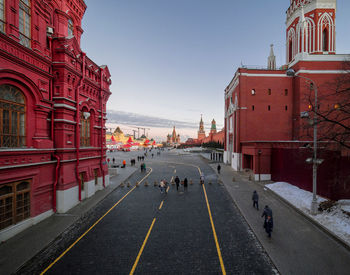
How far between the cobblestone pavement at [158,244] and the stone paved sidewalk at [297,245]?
51 cm

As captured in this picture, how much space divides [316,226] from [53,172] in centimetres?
1612

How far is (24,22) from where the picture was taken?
998 cm

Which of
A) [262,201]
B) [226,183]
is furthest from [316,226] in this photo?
[226,183]

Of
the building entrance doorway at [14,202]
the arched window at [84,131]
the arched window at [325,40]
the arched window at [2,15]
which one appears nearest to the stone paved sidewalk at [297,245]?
the building entrance doorway at [14,202]

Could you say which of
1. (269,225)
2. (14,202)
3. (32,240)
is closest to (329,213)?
(269,225)

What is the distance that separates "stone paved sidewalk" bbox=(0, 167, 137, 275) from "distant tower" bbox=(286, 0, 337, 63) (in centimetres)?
3488

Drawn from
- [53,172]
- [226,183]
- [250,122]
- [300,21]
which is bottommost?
[226,183]

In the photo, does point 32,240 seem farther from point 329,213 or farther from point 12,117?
→ point 329,213

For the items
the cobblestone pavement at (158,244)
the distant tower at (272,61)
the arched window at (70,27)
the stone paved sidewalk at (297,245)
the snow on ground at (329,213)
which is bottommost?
the cobblestone pavement at (158,244)

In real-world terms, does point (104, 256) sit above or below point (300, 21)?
below

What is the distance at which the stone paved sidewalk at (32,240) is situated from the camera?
281 inches

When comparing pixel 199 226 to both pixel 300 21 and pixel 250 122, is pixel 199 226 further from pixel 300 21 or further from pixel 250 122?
pixel 300 21

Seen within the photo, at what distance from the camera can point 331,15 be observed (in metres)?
27.2

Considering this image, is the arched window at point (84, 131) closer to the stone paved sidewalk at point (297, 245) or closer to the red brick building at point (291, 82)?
the stone paved sidewalk at point (297, 245)
